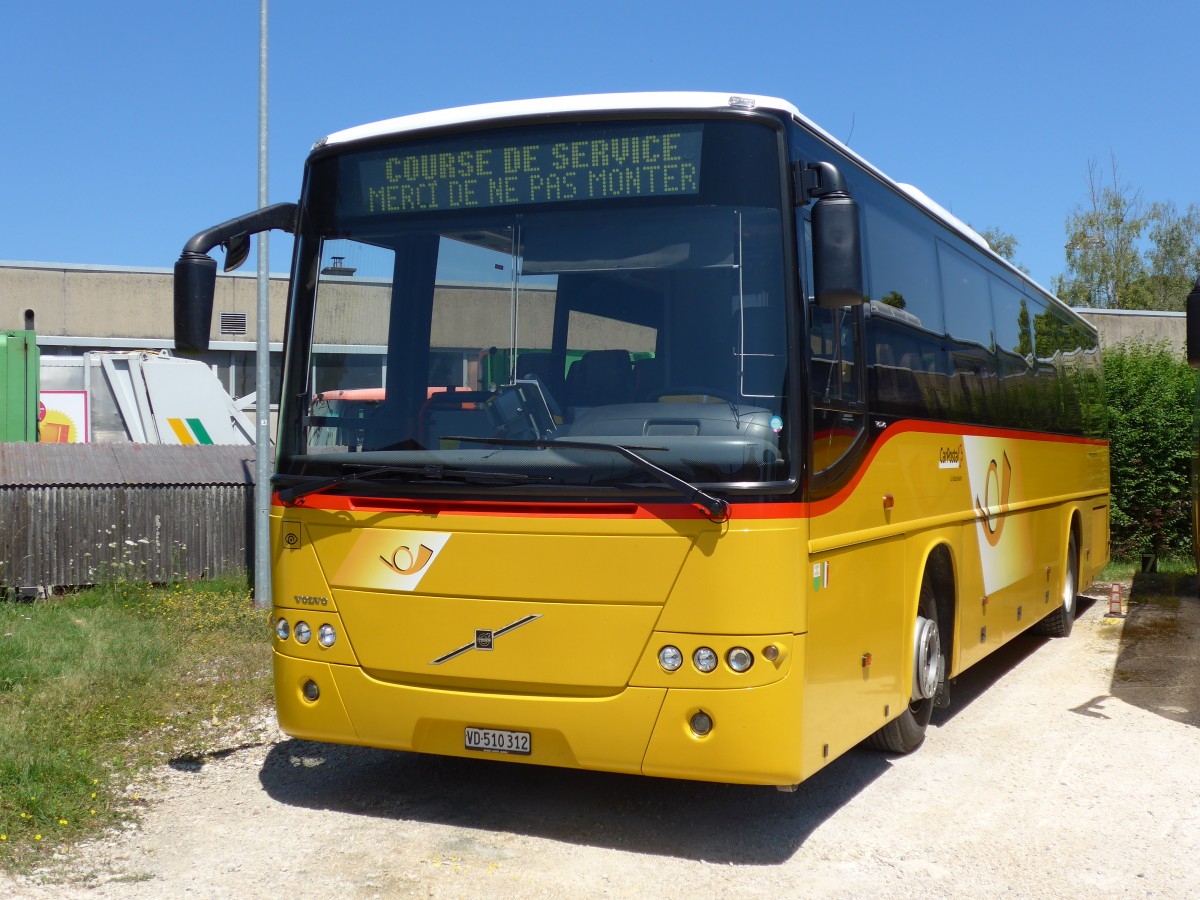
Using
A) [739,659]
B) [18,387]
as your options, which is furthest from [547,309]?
[18,387]

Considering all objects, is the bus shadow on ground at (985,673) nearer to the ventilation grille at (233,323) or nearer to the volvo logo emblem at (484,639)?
the volvo logo emblem at (484,639)

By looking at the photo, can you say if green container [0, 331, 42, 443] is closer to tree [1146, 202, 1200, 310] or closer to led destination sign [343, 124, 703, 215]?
led destination sign [343, 124, 703, 215]

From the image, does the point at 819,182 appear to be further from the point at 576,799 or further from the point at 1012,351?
the point at 1012,351

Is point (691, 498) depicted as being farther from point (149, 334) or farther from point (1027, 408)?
point (149, 334)

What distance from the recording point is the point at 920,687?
7227mm

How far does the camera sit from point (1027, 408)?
1025cm

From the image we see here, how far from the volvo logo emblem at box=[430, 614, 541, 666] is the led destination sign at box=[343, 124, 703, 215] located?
6.13ft

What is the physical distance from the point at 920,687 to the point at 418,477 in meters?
3.22

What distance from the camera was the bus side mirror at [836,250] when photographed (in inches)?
205

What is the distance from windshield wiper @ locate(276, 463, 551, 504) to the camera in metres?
5.55

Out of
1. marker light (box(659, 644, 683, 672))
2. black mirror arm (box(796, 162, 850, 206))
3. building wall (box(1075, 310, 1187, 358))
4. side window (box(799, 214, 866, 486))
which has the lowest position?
marker light (box(659, 644, 683, 672))

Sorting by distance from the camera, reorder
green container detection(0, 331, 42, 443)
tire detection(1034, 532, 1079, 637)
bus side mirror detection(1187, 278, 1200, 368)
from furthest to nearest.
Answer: green container detection(0, 331, 42, 443)
tire detection(1034, 532, 1079, 637)
bus side mirror detection(1187, 278, 1200, 368)

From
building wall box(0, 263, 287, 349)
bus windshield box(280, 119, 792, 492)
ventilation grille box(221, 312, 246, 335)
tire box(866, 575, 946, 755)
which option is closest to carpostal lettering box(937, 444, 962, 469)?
tire box(866, 575, 946, 755)

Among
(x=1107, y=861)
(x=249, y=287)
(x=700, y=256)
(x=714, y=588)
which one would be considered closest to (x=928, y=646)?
(x=1107, y=861)
